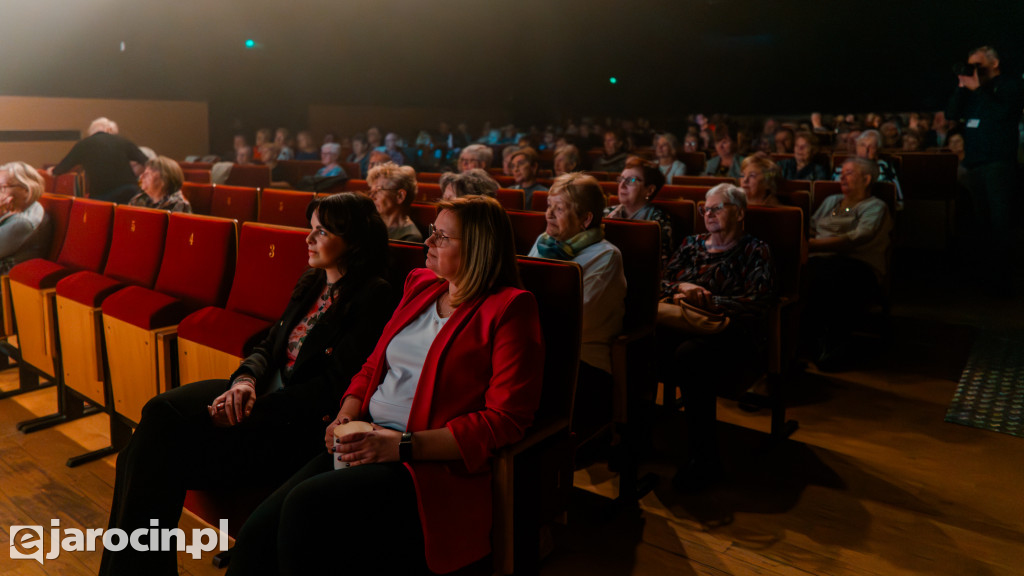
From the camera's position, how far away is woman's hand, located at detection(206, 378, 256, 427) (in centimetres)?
164

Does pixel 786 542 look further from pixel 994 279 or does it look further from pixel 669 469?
pixel 994 279

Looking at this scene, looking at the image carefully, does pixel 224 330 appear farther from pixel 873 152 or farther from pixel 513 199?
pixel 873 152

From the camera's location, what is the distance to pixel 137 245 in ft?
9.20

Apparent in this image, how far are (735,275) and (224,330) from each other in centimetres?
168

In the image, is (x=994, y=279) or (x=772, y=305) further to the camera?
(x=994, y=279)

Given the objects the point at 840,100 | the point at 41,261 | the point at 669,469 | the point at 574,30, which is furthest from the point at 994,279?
the point at 574,30

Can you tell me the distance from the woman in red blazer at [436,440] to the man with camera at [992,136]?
4.35m

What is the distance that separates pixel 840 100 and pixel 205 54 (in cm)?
999

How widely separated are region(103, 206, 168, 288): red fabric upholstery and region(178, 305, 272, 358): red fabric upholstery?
24.7 inches

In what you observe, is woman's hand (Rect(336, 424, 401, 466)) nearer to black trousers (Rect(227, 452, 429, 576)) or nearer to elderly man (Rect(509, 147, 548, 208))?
black trousers (Rect(227, 452, 429, 576))

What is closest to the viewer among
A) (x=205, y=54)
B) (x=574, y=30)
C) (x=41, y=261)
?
(x=41, y=261)

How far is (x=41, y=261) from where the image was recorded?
3.02 m

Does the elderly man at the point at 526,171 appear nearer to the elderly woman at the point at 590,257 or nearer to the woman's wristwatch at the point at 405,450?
the elderly woman at the point at 590,257

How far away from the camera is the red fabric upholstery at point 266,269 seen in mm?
2143
